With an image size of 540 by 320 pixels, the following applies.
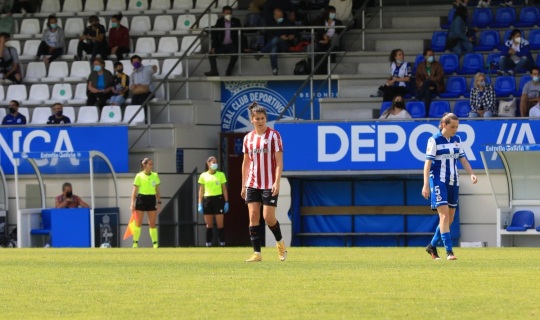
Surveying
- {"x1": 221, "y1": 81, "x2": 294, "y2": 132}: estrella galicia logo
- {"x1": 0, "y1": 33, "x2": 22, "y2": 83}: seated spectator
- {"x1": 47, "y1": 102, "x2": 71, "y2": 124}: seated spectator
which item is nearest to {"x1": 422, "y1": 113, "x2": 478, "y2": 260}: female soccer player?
{"x1": 221, "y1": 81, "x2": 294, "y2": 132}: estrella galicia logo

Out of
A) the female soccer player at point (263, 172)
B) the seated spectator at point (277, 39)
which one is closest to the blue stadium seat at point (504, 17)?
the seated spectator at point (277, 39)

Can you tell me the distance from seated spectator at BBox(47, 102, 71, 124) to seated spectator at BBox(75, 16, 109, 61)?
2.83 meters

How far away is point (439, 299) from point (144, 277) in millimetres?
4219

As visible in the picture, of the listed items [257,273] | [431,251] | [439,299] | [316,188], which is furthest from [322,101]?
[439,299]

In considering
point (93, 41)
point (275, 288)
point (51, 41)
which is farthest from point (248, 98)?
point (275, 288)

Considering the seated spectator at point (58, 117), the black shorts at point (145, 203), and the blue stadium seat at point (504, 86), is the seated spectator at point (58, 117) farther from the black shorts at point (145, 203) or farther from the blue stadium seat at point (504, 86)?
the blue stadium seat at point (504, 86)

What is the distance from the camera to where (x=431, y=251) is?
17500 millimetres

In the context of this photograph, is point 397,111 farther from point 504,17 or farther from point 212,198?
point 504,17

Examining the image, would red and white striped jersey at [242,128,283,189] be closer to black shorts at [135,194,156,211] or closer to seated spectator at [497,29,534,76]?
black shorts at [135,194,156,211]

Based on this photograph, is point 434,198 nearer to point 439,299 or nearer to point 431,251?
point 431,251

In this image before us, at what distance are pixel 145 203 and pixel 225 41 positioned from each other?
5731 millimetres

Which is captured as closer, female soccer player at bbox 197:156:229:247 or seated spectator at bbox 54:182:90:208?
female soccer player at bbox 197:156:229:247

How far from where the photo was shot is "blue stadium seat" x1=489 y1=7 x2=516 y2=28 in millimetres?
31062

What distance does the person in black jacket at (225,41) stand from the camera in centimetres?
3172
